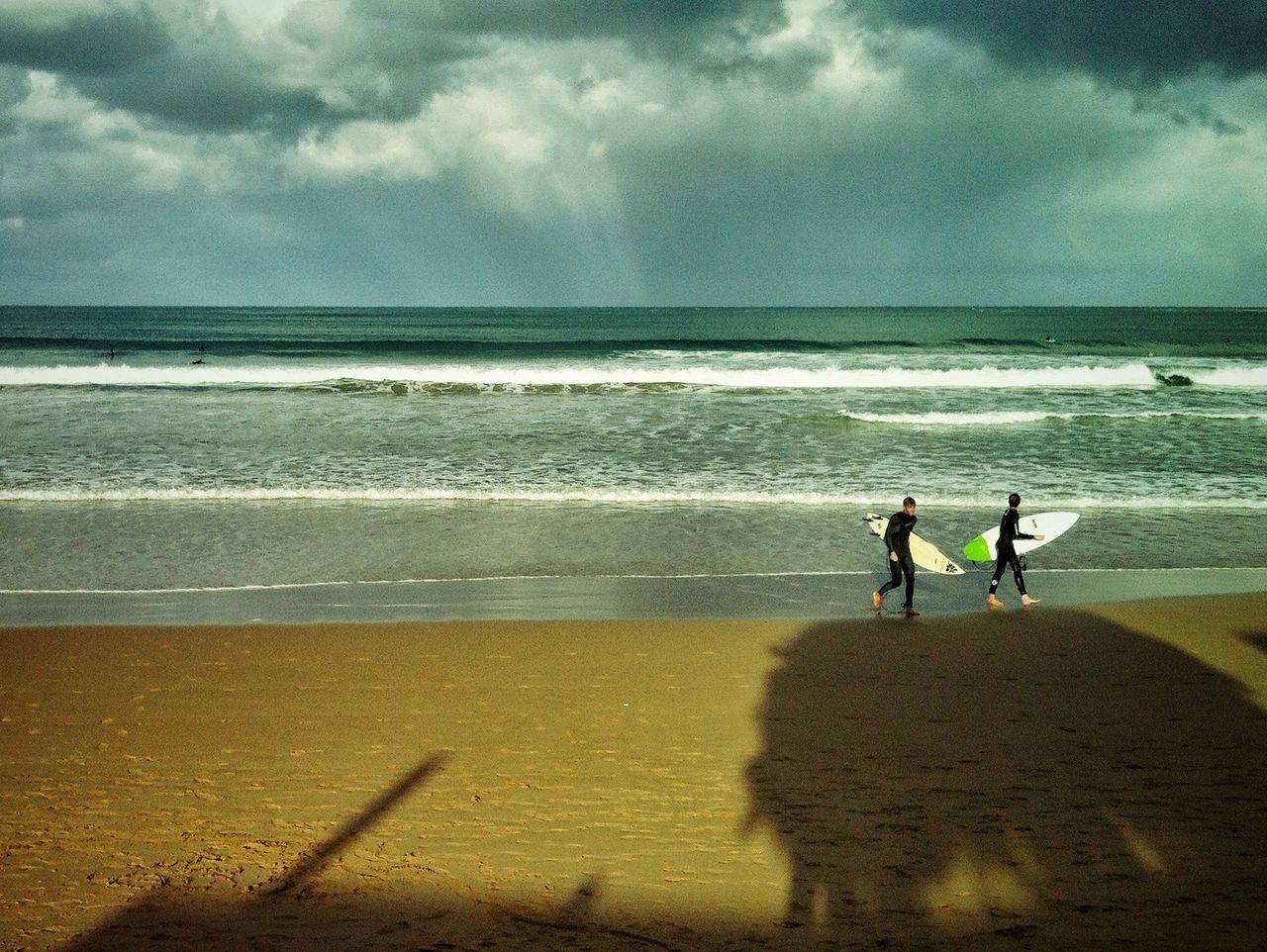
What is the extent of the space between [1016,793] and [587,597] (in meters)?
5.34

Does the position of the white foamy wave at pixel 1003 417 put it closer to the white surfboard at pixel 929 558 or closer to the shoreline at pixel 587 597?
the shoreline at pixel 587 597

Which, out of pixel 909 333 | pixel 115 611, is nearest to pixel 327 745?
pixel 115 611

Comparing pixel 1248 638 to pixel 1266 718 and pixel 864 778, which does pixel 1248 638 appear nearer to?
pixel 1266 718

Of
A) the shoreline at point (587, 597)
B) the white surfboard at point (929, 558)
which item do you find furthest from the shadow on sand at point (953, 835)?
the white surfboard at point (929, 558)

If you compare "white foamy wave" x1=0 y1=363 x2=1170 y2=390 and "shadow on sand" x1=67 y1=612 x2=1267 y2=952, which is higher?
"white foamy wave" x1=0 y1=363 x2=1170 y2=390

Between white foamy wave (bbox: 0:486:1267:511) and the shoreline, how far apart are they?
4.11m

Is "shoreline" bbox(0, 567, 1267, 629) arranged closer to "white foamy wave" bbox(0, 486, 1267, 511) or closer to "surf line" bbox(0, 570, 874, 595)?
"surf line" bbox(0, 570, 874, 595)

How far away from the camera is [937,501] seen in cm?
1560

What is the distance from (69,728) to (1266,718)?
778 cm

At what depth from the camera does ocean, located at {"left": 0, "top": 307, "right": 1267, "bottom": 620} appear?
39.4ft

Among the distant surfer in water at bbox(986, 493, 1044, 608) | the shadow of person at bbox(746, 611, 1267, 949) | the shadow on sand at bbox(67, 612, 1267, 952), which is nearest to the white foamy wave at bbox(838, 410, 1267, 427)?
the distant surfer in water at bbox(986, 493, 1044, 608)

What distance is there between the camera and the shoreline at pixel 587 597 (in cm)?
942

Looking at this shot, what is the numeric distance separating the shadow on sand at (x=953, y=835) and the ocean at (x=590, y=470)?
178 inches

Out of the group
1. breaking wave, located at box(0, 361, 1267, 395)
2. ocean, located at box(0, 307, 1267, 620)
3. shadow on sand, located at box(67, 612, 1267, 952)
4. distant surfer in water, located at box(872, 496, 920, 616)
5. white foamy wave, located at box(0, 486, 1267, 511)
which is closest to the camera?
shadow on sand, located at box(67, 612, 1267, 952)
